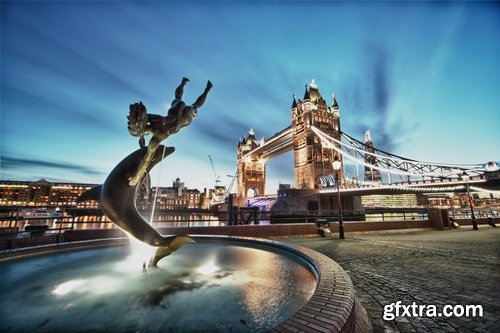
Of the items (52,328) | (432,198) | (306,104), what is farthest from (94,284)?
(432,198)

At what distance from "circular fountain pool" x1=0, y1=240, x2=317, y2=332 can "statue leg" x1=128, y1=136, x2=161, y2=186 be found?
171cm

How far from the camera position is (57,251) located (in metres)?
5.64

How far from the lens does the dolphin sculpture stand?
14.6 feet

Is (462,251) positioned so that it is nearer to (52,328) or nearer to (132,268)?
(132,268)

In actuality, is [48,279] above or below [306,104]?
below

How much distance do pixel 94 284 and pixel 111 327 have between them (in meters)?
1.67

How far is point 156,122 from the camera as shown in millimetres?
4148

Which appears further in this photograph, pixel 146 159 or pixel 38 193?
pixel 38 193

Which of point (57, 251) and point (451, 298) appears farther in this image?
point (57, 251)

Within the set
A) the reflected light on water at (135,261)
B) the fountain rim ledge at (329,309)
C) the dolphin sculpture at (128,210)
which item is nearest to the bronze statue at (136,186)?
the dolphin sculpture at (128,210)

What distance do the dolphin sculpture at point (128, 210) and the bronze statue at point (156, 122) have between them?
229mm

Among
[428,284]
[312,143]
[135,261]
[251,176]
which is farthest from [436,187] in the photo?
[251,176]

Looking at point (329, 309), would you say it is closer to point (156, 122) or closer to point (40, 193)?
point (156, 122)

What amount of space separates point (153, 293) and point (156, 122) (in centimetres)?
276
